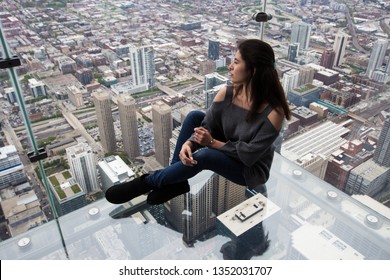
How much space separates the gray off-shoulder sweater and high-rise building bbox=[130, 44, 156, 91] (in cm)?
914

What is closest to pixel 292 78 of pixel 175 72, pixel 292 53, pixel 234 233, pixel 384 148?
pixel 292 53

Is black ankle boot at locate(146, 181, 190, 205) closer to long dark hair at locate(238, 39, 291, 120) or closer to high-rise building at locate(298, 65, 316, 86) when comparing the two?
long dark hair at locate(238, 39, 291, 120)

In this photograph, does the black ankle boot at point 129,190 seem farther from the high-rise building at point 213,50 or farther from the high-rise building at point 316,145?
the high-rise building at point 213,50

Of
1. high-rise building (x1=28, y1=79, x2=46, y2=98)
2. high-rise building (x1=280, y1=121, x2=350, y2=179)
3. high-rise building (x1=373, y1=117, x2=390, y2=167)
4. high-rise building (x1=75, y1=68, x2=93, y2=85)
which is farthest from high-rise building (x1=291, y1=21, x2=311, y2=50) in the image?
high-rise building (x1=28, y1=79, x2=46, y2=98)

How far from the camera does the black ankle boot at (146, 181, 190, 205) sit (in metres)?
1.33

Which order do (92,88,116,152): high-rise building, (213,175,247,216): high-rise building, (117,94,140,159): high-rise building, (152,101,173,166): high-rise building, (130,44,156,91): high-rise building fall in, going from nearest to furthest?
(213,175,247,216): high-rise building → (152,101,173,166): high-rise building → (92,88,116,152): high-rise building → (117,94,140,159): high-rise building → (130,44,156,91): high-rise building

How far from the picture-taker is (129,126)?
720 cm

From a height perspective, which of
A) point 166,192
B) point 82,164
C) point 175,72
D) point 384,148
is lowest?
point 175,72

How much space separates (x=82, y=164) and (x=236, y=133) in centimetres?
466

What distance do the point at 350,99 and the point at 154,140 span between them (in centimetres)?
456

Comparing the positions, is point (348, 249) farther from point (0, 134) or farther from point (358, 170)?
point (358, 170)

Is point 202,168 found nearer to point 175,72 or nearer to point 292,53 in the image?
point 292,53

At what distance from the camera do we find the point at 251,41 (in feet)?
3.69

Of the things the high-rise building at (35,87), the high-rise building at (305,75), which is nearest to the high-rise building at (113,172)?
the high-rise building at (35,87)
